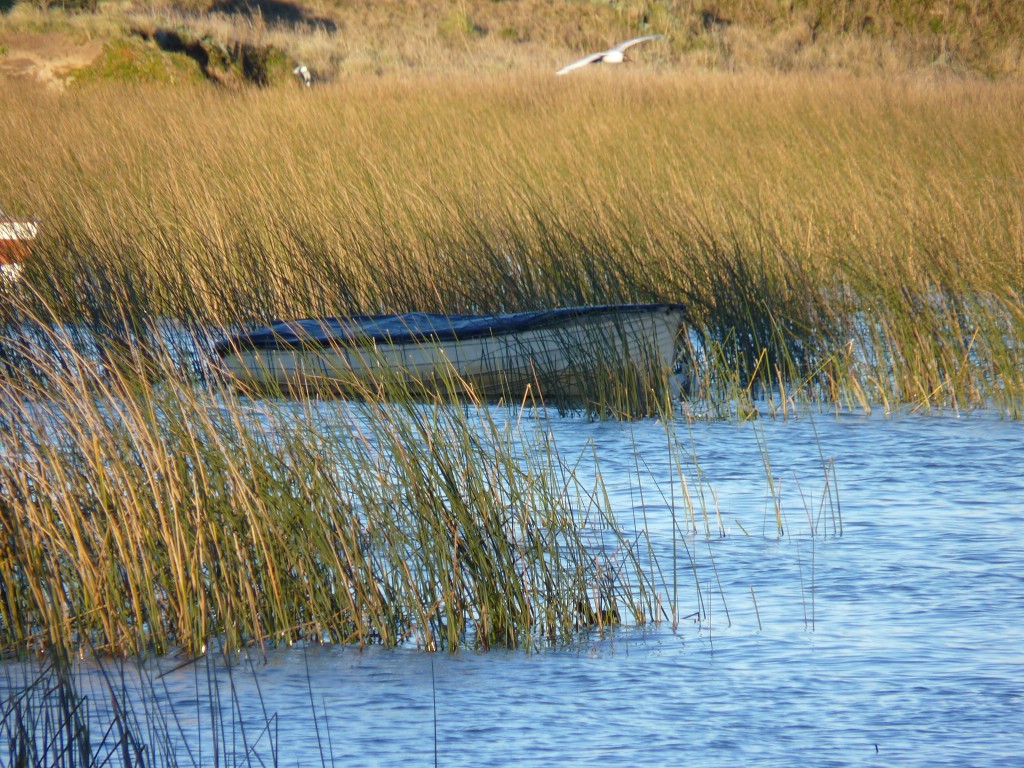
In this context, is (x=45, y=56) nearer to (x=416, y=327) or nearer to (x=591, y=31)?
(x=416, y=327)

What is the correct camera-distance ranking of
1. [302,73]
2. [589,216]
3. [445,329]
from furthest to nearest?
[302,73], [589,216], [445,329]

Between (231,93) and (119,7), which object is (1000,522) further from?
(119,7)

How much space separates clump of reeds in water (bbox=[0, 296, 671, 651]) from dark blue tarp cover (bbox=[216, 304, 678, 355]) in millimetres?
2010

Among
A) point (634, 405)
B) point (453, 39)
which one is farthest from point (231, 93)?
point (453, 39)

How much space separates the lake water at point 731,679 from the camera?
8.50 feet

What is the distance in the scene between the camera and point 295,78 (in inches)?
670

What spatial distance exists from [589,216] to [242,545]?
4213 millimetres

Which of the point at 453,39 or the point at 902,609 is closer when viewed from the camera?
the point at 902,609

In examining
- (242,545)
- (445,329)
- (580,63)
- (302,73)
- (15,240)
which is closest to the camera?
(242,545)

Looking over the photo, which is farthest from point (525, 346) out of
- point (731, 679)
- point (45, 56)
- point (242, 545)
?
point (45, 56)

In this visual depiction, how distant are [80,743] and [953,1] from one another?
31.0 m

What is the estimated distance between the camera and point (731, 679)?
293cm

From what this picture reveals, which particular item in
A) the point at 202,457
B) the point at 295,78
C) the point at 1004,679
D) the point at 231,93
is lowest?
the point at 1004,679

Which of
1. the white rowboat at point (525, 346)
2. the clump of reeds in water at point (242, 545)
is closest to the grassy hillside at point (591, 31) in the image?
the white rowboat at point (525, 346)
